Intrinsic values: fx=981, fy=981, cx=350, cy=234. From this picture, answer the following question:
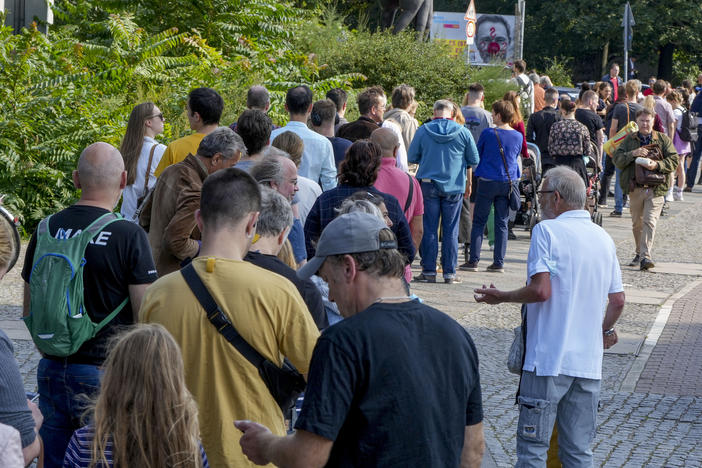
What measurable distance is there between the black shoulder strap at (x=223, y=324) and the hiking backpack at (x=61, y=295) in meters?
1.01

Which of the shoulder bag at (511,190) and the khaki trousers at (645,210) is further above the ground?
the shoulder bag at (511,190)

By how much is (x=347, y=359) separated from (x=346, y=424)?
0.22 m

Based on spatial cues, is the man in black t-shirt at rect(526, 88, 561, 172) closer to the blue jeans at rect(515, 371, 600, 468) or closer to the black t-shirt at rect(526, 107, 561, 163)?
the black t-shirt at rect(526, 107, 561, 163)

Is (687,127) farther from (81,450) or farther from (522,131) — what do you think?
(81,450)

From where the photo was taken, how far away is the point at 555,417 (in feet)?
16.2

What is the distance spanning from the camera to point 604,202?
18484 millimetres

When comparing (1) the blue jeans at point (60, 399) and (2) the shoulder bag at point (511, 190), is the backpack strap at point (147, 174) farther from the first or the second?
(2) the shoulder bag at point (511, 190)

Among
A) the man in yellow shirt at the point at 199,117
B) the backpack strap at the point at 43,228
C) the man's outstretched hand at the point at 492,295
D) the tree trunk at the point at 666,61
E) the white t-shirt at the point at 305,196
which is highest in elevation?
the tree trunk at the point at 666,61

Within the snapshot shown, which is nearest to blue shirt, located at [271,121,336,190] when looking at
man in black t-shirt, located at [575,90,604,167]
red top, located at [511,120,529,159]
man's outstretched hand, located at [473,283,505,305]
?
man's outstretched hand, located at [473,283,505,305]

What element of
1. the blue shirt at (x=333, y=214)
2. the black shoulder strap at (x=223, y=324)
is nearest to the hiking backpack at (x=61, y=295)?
the black shoulder strap at (x=223, y=324)

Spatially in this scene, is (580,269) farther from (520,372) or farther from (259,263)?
(259,263)

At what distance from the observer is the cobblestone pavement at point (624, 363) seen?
6.32 meters

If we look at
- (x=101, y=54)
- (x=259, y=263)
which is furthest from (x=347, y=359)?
(x=101, y=54)

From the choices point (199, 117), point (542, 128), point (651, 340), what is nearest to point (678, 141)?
point (542, 128)
